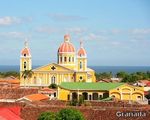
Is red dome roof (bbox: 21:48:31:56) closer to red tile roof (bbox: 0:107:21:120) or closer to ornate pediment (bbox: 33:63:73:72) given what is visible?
ornate pediment (bbox: 33:63:73:72)

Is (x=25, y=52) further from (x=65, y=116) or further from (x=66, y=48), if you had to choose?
(x=65, y=116)

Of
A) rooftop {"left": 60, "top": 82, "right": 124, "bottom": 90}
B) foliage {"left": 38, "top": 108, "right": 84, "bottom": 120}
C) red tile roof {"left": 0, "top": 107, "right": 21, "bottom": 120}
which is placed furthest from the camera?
rooftop {"left": 60, "top": 82, "right": 124, "bottom": 90}

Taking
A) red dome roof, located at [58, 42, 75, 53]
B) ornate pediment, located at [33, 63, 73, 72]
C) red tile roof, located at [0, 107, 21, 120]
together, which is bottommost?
red tile roof, located at [0, 107, 21, 120]

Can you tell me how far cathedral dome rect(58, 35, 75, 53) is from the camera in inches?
2386

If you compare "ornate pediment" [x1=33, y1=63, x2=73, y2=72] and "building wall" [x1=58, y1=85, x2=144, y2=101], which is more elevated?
"ornate pediment" [x1=33, y1=63, x2=73, y2=72]

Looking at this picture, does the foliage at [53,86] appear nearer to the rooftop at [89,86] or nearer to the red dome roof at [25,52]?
the rooftop at [89,86]

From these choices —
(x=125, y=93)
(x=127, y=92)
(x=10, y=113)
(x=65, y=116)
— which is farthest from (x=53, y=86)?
(x=65, y=116)

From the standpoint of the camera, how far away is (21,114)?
102 ft

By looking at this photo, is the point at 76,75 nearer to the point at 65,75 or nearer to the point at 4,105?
the point at 65,75

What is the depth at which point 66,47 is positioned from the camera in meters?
60.8

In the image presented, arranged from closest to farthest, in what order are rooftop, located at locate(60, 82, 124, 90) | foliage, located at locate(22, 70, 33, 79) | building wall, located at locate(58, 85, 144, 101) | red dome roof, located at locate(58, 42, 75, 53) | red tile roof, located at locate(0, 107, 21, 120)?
1. red tile roof, located at locate(0, 107, 21, 120)
2. building wall, located at locate(58, 85, 144, 101)
3. rooftop, located at locate(60, 82, 124, 90)
4. foliage, located at locate(22, 70, 33, 79)
5. red dome roof, located at locate(58, 42, 75, 53)

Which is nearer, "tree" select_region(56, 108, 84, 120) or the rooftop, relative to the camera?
"tree" select_region(56, 108, 84, 120)

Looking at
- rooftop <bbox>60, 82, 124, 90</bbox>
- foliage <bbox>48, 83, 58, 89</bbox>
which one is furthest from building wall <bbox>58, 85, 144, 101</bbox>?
foliage <bbox>48, 83, 58, 89</bbox>

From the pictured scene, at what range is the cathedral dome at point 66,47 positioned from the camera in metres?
60.6
